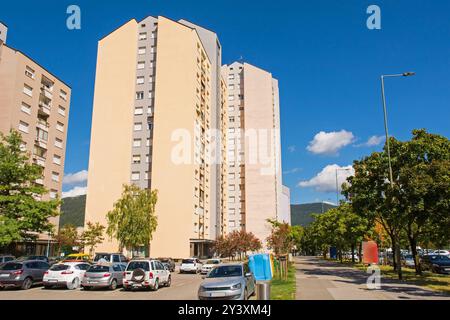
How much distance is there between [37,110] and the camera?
5244 cm

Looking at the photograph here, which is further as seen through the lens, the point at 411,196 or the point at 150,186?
the point at 150,186

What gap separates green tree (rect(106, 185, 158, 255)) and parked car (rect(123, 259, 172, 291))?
23.6 metres

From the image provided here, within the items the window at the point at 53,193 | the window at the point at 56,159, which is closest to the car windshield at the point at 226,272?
the window at the point at 53,193

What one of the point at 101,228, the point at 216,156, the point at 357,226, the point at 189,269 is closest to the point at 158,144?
the point at 101,228

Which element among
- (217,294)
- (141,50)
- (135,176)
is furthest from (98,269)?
(141,50)

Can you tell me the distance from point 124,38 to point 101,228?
29.4 m

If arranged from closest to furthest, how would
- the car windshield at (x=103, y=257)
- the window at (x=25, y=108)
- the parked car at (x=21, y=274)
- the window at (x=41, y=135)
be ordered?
the parked car at (x=21, y=274), the car windshield at (x=103, y=257), the window at (x=25, y=108), the window at (x=41, y=135)

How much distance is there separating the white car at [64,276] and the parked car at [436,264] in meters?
28.5

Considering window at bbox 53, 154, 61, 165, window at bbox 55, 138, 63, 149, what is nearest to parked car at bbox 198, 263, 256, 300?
window at bbox 53, 154, 61, 165

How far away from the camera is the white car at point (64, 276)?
20516 millimetres

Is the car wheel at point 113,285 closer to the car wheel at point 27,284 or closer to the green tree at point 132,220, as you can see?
the car wheel at point 27,284

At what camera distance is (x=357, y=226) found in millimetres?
45406

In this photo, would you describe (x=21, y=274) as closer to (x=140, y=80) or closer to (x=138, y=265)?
(x=138, y=265)
